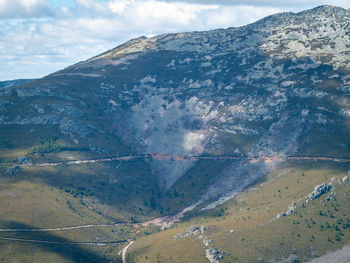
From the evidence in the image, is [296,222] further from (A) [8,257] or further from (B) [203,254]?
(A) [8,257]

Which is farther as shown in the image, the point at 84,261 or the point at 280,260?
the point at 84,261

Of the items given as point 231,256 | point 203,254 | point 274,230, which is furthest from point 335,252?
point 203,254

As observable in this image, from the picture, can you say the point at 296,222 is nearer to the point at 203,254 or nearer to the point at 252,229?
the point at 252,229

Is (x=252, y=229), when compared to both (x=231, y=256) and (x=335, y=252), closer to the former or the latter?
(x=231, y=256)

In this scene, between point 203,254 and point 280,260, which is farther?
point 203,254

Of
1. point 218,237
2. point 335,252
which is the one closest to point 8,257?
point 218,237

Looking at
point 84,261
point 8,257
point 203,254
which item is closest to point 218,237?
point 203,254

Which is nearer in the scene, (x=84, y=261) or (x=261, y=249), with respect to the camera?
(x=261, y=249)
